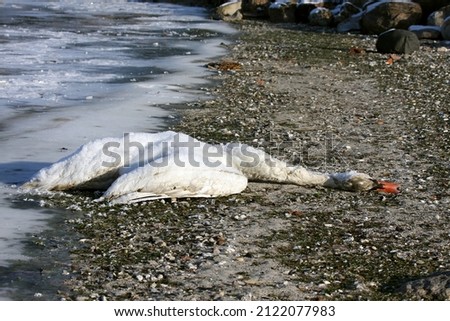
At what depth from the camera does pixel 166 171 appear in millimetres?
7539

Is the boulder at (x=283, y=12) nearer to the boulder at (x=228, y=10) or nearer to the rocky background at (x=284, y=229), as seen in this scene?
the boulder at (x=228, y=10)

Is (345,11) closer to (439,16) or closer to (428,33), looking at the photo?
(439,16)

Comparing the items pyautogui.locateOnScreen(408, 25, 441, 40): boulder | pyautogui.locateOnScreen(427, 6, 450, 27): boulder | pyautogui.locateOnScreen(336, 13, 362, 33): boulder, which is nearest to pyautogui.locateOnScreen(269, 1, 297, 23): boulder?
pyautogui.locateOnScreen(336, 13, 362, 33): boulder

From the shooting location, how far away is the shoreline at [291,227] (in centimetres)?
582

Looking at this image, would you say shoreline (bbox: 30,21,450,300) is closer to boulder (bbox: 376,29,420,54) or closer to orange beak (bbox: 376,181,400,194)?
orange beak (bbox: 376,181,400,194)

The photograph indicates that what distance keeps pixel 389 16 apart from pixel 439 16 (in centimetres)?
158

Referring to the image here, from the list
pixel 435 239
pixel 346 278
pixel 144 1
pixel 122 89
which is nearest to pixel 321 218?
pixel 435 239

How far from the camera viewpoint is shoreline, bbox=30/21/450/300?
19.1 feet

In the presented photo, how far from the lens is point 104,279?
5875 mm

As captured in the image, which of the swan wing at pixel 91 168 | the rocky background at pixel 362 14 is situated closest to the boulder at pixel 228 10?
the rocky background at pixel 362 14

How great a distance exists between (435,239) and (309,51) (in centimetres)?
1540

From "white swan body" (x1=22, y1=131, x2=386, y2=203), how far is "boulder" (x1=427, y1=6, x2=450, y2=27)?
797 inches

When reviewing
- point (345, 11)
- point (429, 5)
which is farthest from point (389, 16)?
point (345, 11)

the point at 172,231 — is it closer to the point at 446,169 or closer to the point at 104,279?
the point at 104,279
